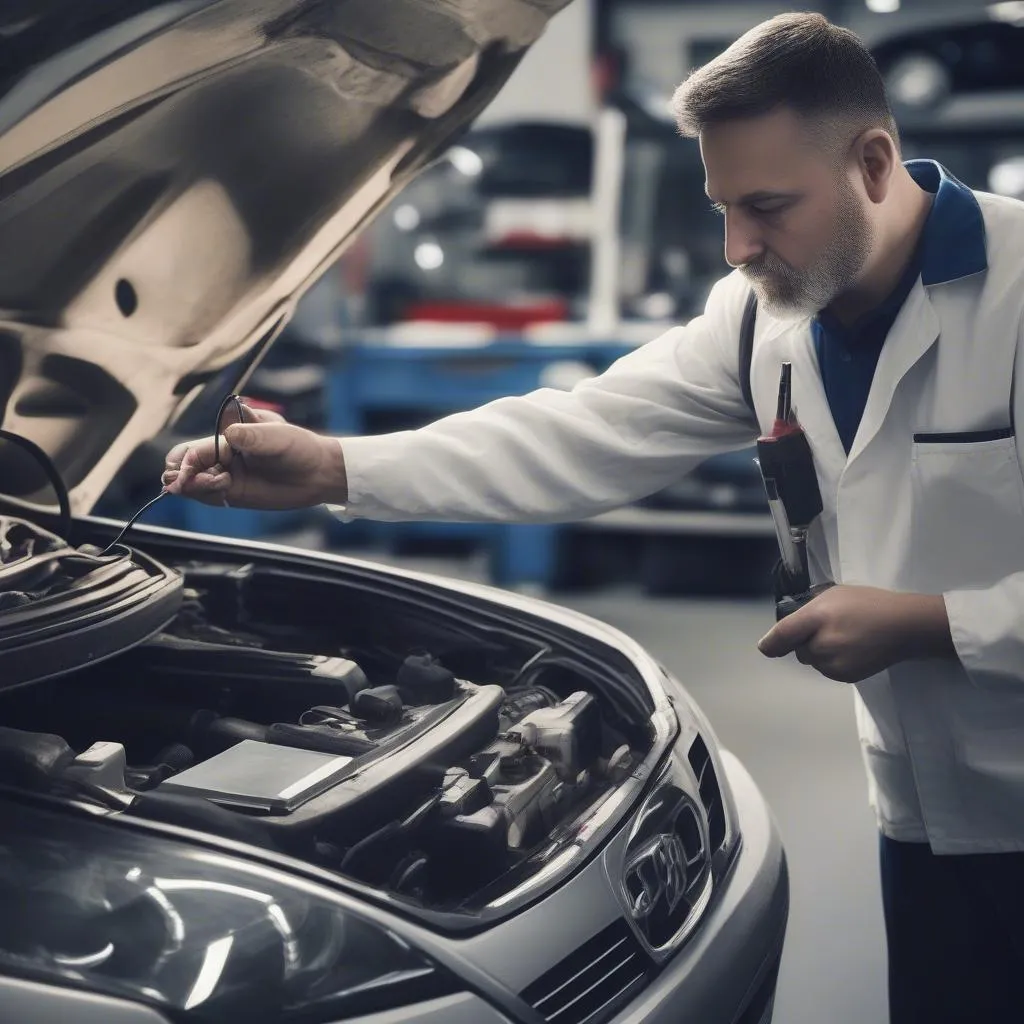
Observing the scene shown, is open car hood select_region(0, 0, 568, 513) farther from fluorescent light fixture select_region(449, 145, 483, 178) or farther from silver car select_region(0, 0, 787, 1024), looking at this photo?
fluorescent light fixture select_region(449, 145, 483, 178)

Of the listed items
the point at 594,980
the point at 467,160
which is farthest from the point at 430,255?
the point at 594,980

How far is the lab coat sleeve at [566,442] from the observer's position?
1.48 metres

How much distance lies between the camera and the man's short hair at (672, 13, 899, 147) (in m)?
1.22

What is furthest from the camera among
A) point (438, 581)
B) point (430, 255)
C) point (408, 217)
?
point (430, 255)

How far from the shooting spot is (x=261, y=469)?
4.70 ft

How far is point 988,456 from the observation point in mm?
1225

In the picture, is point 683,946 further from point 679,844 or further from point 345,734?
point 345,734

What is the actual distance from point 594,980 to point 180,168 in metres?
1.00

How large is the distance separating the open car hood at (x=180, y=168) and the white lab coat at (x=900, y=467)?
32 centimetres

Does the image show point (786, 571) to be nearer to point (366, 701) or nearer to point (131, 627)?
point (366, 701)

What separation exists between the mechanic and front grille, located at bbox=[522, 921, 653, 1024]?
339mm

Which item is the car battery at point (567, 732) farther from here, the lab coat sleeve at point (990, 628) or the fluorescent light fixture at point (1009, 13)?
the fluorescent light fixture at point (1009, 13)

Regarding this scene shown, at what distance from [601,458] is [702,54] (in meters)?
4.90

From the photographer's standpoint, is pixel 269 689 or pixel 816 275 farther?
pixel 269 689
